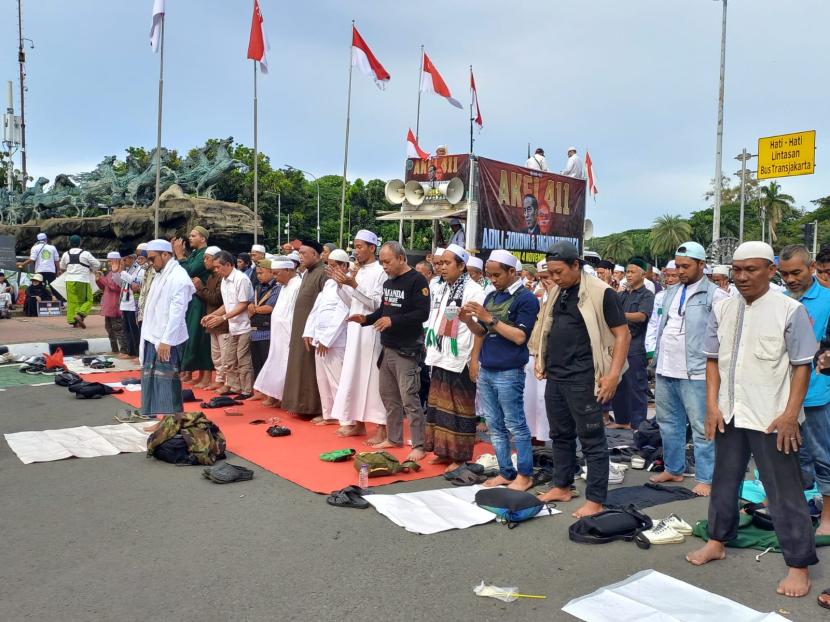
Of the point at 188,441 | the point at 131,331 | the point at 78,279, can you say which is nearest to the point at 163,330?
the point at 188,441

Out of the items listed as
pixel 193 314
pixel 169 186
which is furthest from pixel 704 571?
pixel 169 186

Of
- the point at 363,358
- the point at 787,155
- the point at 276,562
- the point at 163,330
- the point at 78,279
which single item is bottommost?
the point at 276,562

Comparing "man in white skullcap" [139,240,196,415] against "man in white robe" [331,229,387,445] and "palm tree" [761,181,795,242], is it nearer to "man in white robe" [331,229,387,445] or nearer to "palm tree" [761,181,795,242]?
"man in white robe" [331,229,387,445]

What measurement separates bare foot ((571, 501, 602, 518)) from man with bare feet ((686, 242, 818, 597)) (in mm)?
1052

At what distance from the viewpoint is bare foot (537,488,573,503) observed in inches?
208

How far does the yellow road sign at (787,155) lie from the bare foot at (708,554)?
943 inches

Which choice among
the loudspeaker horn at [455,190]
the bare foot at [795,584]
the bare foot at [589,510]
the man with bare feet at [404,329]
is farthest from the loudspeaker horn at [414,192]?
the bare foot at [795,584]

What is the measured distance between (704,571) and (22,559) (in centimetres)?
378

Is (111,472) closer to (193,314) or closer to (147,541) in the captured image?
(147,541)

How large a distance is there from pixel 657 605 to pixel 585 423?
157 centimetres

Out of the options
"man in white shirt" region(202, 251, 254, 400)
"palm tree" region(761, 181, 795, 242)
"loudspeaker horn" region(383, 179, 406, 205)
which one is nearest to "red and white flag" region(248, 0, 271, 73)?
"loudspeaker horn" region(383, 179, 406, 205)

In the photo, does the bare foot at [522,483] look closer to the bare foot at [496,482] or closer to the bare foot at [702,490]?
the bare foot at [496,482]

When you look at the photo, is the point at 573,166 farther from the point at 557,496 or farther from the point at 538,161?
the point at 557,496

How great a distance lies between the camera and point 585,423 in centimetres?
493
